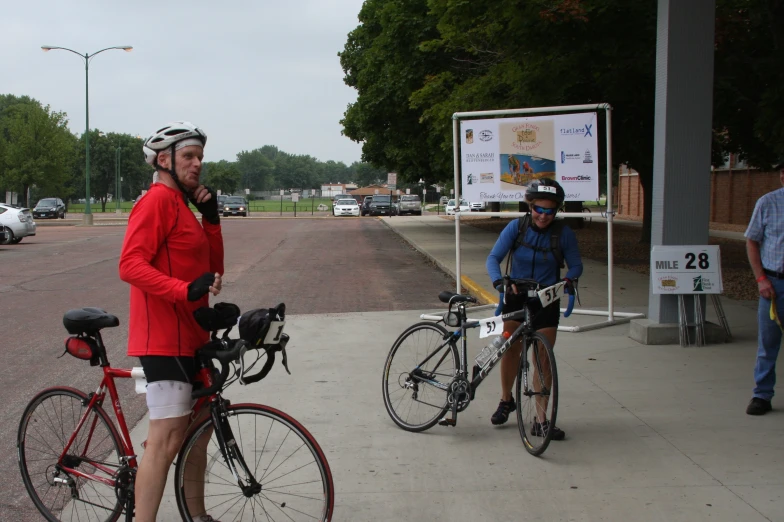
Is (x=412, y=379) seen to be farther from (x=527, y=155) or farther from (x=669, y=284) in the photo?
(x=527, y=155)

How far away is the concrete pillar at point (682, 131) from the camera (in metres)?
8.62

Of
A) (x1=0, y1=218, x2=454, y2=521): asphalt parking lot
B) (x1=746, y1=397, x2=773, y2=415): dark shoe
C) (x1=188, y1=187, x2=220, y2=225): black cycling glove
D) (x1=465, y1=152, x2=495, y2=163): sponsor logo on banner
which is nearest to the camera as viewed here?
(x1=188, y1=187, x2=220, y2=225): black cycling glove

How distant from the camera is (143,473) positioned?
3.62 meters

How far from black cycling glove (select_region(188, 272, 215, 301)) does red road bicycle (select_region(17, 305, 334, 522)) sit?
32cm

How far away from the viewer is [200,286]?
3387 millimetres

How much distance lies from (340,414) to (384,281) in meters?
9.48

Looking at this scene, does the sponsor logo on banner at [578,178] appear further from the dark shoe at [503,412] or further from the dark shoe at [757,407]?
the dark shoe at [503,412]

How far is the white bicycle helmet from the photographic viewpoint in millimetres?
3660

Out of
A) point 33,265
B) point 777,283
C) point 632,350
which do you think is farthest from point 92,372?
point 33,265

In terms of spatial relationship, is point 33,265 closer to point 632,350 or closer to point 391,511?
point 632,350

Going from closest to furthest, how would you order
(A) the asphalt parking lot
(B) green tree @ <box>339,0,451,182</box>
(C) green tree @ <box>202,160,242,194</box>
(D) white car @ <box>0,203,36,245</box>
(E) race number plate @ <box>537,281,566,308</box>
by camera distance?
1. (E) race number plate @ <box>537,281,566,308</box>
2. (A) the asphalt parking lot
3. (B) green tree @ <box>339,0,451,182</box>
4. (D) white car @ <box>0,203,36,245</box>
5. (C) green tree @ <box>202,160,242,194</box>

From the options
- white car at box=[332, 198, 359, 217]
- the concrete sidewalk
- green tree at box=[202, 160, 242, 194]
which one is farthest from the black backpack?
green tree at box=[202, 160, 242, 194]

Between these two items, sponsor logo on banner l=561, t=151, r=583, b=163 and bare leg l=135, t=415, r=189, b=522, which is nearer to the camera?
bare leg l=135, t=415, r=189, b=522

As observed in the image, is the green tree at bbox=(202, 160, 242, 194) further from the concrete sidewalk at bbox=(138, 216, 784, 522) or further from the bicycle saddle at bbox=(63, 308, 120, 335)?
the bicycle saddle at bbox=(63, 308, 120, 335)
